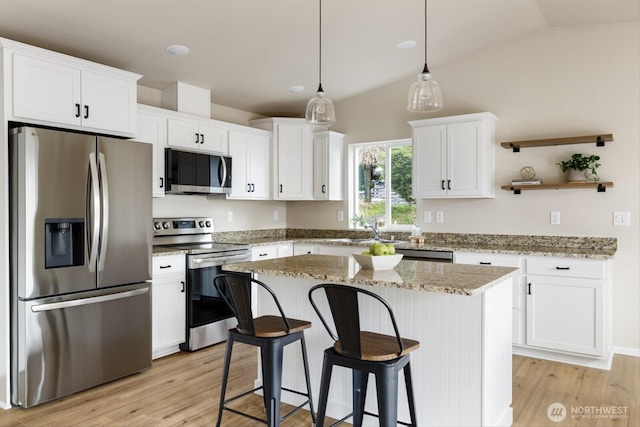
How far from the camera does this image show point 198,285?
3.94 meters

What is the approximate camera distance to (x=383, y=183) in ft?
17.4

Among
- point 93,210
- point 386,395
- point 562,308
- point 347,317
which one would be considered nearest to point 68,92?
point 93,210

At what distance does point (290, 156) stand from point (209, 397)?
2.96 metres

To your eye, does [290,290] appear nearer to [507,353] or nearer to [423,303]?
[423,303]

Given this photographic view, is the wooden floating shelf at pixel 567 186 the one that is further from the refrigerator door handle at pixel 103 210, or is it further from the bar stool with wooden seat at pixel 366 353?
the refrigerator door handle at pixel 103 210

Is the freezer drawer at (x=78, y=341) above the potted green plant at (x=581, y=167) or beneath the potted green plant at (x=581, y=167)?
beneath

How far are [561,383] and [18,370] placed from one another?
Result: 3.56m

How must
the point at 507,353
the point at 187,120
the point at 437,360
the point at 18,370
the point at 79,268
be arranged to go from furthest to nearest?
the point at 187,120 → the point at 79,268 → the point at 18,370 → the point at 507,353 → the point at 437,360

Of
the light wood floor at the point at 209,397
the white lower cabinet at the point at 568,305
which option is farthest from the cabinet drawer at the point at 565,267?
the light wood floor at the point at 209,397

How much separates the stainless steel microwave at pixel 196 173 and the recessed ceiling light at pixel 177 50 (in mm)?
819

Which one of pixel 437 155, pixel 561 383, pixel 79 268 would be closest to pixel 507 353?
pixel 561 383

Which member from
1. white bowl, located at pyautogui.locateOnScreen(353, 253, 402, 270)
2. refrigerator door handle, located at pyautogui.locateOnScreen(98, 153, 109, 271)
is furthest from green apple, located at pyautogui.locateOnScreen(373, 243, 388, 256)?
refrigerator door handle, located at pyautogui.locateOnScreen(98, 153, 109, 271)

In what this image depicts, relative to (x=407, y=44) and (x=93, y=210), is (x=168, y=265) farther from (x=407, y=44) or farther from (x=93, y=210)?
(x=407, y=44)

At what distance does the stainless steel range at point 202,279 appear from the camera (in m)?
3.88
